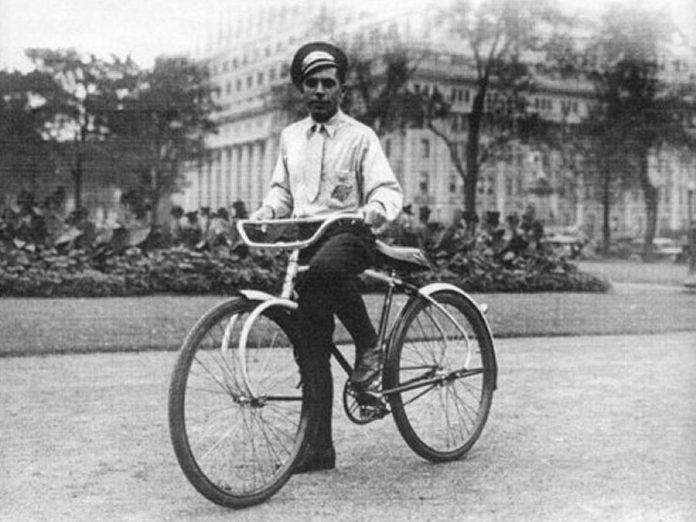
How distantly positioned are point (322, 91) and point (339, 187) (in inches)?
15.9

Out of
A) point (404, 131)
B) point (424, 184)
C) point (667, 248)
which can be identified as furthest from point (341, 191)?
point (667, 248)

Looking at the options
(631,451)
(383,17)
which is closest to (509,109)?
(383,17)

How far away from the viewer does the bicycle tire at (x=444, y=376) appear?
177 inches

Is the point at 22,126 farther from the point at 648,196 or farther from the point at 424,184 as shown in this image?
the point at 648,196

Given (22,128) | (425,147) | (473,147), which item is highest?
(425,147)

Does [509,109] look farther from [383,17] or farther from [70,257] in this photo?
[70,257]

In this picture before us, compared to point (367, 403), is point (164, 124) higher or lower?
higher

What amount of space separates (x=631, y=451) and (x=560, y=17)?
20.3 metres

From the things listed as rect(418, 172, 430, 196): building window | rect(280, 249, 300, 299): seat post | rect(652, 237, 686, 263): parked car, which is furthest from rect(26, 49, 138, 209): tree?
rect(652, 237, 686, 263): parked car

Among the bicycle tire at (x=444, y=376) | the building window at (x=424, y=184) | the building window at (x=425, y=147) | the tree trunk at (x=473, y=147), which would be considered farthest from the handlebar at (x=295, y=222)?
the building window at (x=425, y=147)

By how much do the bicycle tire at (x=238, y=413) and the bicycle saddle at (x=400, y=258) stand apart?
0.55 metres

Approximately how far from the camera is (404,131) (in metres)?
24.2

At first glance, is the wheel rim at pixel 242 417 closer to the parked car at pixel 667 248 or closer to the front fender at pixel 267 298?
the front fender at pixel 267 298

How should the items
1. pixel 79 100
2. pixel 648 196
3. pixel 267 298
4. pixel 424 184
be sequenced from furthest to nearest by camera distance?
pixel 648 196
pixel 424 184
pixel 79 100
pixel 267 298
